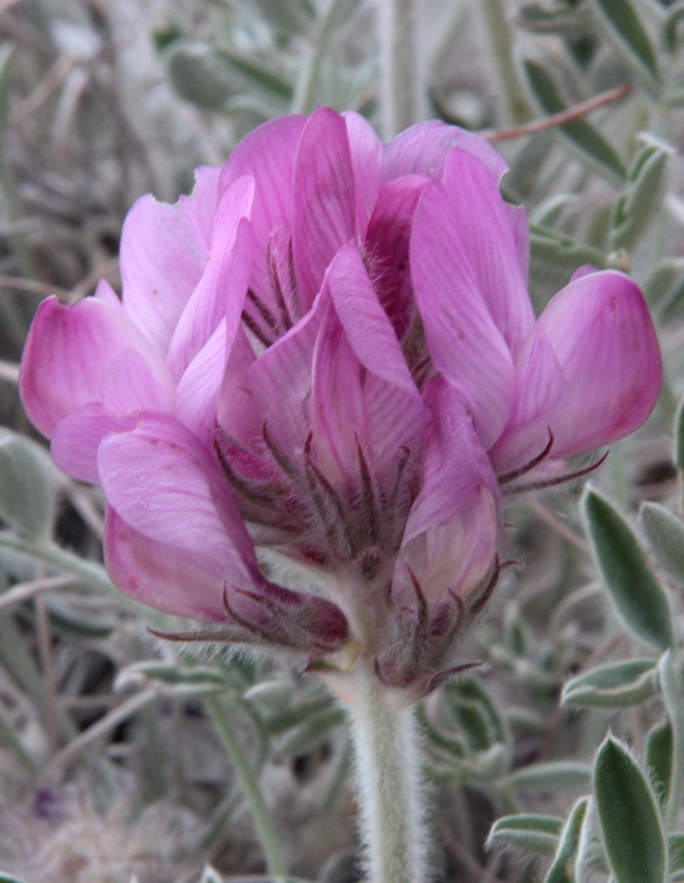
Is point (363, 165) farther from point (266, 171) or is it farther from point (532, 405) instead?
point (532, 405)

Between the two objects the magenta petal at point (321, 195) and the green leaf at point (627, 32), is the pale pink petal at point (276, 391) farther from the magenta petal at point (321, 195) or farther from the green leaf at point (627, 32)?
the green leaf at point (627, 32)

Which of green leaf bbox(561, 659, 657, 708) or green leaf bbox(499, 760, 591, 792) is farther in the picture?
green leaf bbox(499, 760, 591, 792)

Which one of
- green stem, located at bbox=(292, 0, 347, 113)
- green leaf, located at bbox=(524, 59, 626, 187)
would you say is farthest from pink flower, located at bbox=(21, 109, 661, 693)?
green stem, located at bbox=(292, 0, 347, 113)

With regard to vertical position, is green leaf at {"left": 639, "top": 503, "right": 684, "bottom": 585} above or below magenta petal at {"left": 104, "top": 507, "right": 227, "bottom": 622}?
below

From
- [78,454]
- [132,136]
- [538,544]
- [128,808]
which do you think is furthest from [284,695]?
[132,136]

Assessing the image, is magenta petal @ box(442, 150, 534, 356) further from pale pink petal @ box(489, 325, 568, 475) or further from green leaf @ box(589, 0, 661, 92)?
green leaf @ box(589, 0, 661, 92)

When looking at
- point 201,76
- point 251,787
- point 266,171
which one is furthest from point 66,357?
point 201,76

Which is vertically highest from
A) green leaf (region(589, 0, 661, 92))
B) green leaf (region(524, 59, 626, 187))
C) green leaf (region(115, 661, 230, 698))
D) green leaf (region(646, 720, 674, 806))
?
green leaf (region(589, 0, 661, 92))
